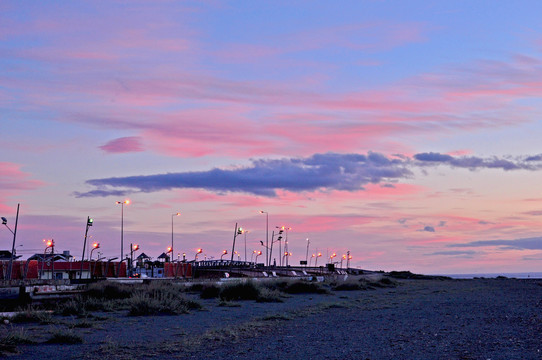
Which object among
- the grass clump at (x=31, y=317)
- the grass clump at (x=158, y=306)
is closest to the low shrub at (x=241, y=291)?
the grass clump at (x=158, y=306)

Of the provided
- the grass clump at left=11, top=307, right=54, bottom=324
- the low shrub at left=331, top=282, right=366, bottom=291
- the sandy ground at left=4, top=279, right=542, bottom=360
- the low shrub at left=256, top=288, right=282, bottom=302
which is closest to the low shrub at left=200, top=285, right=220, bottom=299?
the low shrub at left=256, top=288, right=282, bottom=302

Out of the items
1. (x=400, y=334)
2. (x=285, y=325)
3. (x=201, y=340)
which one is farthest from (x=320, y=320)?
(x=201, y=340)

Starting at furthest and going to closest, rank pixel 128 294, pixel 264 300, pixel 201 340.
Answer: pixel 264 300 → pixel 128 294 → pixel 201 340

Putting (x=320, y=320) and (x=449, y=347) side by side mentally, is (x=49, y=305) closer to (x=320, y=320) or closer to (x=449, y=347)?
(x=320, y=320)

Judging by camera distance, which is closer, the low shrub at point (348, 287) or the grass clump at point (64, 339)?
the grass clump at point (64, 339)

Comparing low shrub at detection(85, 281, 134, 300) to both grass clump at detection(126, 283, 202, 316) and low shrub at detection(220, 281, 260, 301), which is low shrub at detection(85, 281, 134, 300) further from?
low shrub at detection(220, 281, 260, 301)

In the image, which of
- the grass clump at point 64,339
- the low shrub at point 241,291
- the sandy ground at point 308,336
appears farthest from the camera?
the low shrub at point 241,291

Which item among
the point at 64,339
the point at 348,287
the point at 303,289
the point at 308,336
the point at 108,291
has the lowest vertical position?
the point at 348,287

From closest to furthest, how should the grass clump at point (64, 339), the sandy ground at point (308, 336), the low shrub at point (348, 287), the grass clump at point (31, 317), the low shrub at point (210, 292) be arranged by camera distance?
1. the sandy ground at point (308, 336)
2. the grass clump at point (64, 339)
3. the grass clump at point (31, 317)
4. the low shrub at point (210, 292)
5. the low shrub at point (348, 287)

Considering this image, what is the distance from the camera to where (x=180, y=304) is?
25.2 metres

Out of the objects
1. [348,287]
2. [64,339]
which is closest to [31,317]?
[64,339]

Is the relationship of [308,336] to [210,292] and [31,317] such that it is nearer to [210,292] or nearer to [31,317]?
[31,317]

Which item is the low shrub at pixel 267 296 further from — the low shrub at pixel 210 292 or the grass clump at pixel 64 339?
the grass clump at pixel 64 339

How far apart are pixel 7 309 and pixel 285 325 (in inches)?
403
